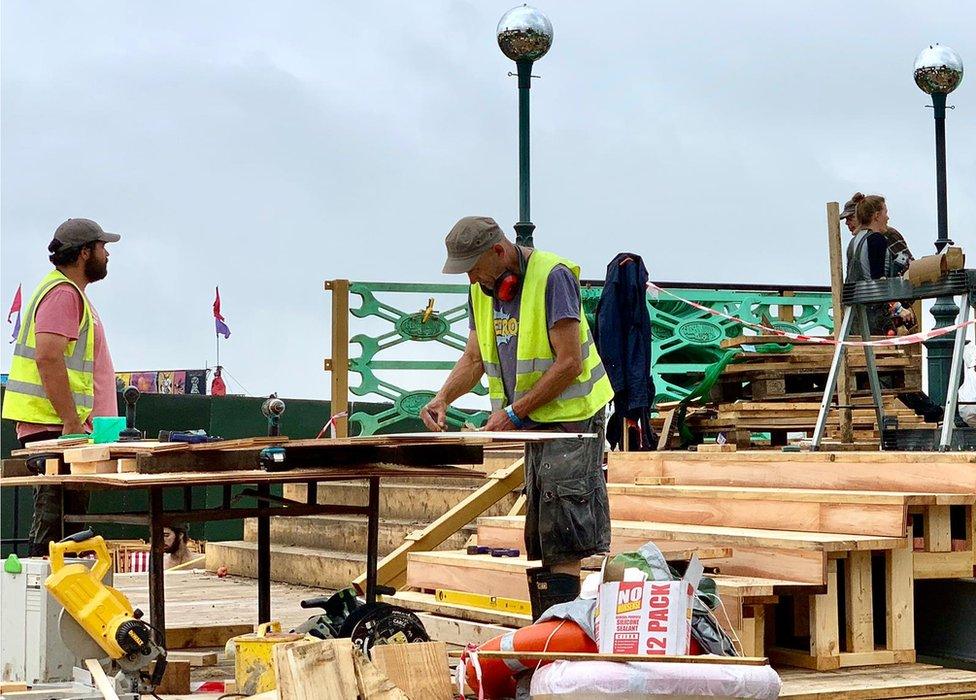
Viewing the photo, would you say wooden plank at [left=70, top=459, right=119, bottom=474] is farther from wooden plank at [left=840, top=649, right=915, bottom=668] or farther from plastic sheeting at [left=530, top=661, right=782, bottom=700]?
wooden plank at [left=840, top=649, right=915, bottom=668]

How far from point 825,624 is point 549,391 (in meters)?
1.89

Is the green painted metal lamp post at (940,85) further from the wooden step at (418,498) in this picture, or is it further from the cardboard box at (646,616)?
the cardboard box at (646,616)

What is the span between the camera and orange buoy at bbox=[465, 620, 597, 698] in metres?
5.48

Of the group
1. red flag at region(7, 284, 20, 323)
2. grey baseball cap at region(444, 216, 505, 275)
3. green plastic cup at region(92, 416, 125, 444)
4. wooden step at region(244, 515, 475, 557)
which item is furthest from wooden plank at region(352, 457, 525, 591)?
red flag at region(7, 284, 20, 323)

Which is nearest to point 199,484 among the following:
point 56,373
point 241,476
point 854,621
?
point 241,476

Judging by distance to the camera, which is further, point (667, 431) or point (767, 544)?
point (667, 431)

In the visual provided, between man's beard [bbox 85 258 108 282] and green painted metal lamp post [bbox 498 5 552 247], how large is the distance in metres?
7.04

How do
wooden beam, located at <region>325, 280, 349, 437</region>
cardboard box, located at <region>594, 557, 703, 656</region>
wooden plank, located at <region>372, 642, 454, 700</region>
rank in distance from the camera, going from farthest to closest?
wooden beam, located at <region>325, 280, 349, 437</region>
wooden plank, located at <region>372, 642, 454, 700</region>
cardboard box, located at <region>594, 557, 703, 656</region>

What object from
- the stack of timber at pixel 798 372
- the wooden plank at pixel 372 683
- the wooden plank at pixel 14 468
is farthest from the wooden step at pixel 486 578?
the stack of timber at pixel 798 372

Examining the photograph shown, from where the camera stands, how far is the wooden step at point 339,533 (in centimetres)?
1105

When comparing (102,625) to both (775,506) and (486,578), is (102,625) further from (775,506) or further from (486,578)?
(775,506)

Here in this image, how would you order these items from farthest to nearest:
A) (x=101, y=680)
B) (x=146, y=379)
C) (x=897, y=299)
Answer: (x=146, y=379), (x=897, y=299), (x=101, y=680)

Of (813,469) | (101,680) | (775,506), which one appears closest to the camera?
(101,680)

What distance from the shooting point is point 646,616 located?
5184 millimetres
